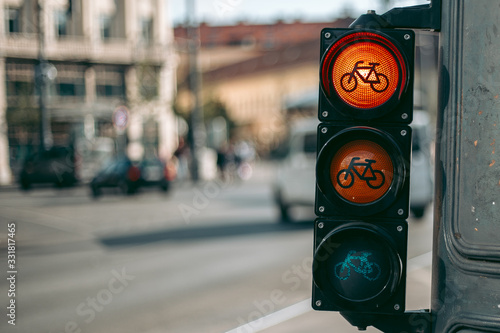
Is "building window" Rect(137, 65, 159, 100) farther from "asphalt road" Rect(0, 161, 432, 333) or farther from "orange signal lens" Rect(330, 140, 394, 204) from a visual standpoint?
"orange signal lens" Rect(330, 140, 394, 204)

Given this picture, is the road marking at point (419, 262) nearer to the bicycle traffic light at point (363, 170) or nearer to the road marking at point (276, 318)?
the road marking at point (276, 318)

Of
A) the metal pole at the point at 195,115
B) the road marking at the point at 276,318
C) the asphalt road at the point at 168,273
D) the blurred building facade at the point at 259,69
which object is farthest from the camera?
the blurred building facade at the point at 259,69

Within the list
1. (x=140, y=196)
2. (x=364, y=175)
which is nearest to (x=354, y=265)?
(x=364, y=175)

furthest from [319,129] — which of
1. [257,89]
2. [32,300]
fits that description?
[257,89]

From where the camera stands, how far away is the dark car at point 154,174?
2241cm

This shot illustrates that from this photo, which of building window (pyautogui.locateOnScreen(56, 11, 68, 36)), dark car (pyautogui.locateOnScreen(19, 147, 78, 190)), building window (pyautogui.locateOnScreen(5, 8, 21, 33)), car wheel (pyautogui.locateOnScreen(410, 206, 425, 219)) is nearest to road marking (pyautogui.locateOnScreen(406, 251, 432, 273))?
car wheel (pyautogui.locateOnScreen(410, 206, 425, 219))

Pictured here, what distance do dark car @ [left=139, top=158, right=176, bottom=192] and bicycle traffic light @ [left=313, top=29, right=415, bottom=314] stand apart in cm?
2063

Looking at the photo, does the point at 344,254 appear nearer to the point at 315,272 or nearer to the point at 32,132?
the point at 315,272

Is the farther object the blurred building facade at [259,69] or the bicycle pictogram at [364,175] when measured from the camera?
the blurred building facade at [259,69]

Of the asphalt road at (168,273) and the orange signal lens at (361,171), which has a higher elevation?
the orange signal lens at (361,171)

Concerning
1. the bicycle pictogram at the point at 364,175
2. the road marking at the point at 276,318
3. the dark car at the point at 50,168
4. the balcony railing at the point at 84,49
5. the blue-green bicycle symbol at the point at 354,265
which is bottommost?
the dark car at the point at 50,168

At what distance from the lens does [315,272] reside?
2.06 m

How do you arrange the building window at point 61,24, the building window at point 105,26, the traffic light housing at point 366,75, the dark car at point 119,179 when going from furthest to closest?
the building window at point 105,26 < the building window at point 61,24 < the dark car at point 119,179 < the traffic light housing at point 366,75

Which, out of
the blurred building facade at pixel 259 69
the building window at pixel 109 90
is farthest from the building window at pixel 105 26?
the blurred building facade at pixel 259 69
